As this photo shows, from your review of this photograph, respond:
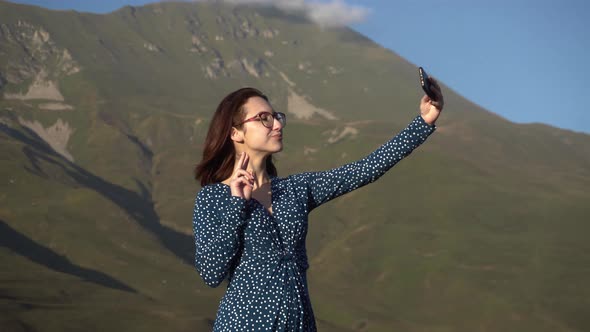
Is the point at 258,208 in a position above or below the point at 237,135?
below

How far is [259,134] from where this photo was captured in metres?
8.09

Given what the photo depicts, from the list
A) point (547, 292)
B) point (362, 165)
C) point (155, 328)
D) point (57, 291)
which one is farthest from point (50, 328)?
point (362, 165)

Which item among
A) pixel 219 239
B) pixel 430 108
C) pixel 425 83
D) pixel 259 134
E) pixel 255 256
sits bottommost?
pixel 255 256

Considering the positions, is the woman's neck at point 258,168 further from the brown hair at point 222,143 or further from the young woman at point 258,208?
the brown hair at point 222,143

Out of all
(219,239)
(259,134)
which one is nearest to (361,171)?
(259,134)

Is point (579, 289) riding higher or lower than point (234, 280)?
lower

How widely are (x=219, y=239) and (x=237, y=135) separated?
3.73ft

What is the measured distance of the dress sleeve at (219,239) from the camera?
7.44 metres

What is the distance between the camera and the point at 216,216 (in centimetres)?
771

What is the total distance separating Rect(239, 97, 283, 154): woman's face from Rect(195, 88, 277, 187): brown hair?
0.09 m

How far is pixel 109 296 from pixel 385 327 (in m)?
54.6

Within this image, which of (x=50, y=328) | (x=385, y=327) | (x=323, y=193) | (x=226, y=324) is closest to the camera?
(x=226, y=324)

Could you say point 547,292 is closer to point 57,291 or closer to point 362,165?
point 57,291

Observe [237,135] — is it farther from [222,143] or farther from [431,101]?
[431,101]
